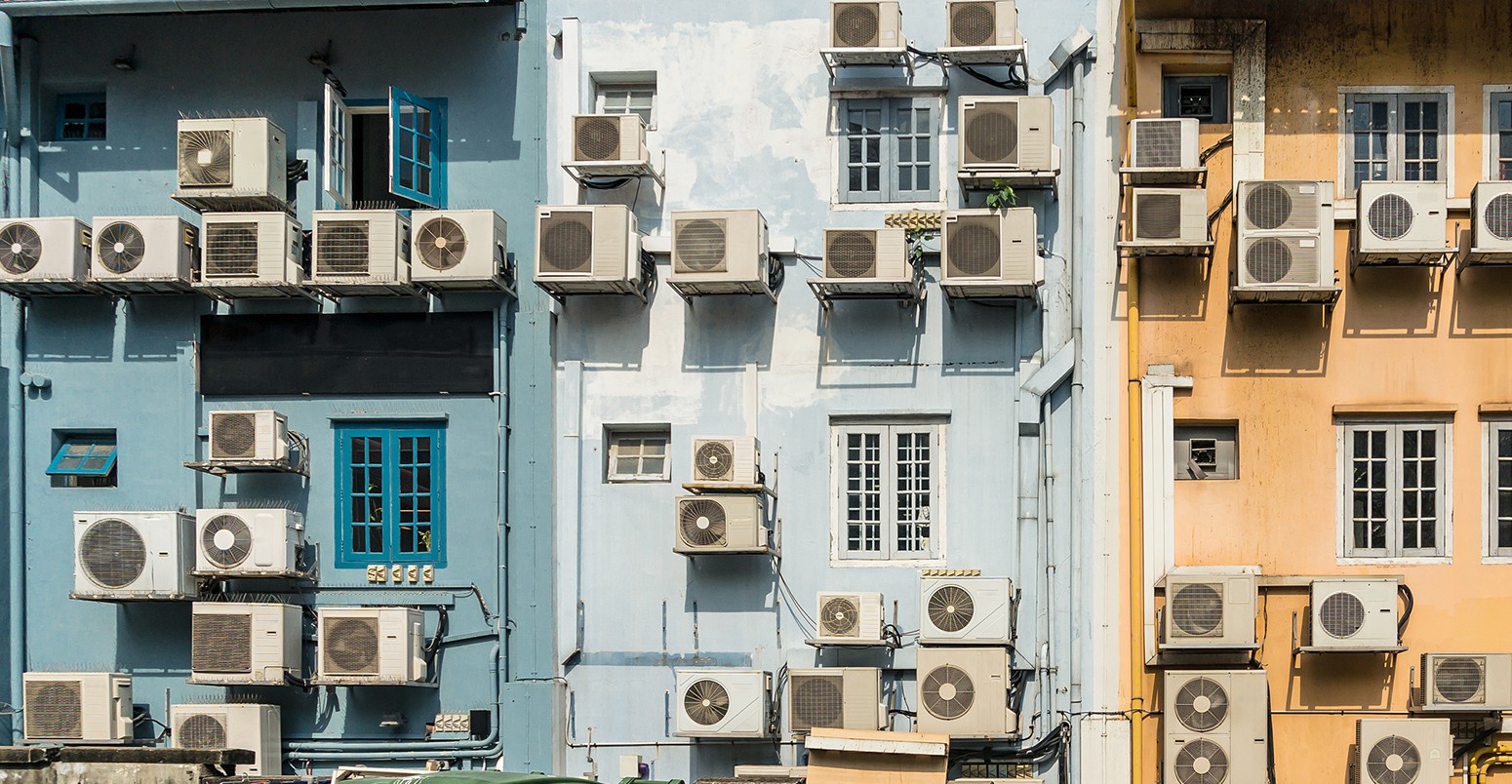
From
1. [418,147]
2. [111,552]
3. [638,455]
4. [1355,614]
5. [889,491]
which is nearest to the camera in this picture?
[1355,614]

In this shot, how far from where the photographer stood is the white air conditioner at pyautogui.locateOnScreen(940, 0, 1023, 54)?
53.2ft

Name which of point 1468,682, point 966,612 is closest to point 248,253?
point 966,612

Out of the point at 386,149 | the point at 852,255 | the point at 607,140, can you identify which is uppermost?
the point at 386,149

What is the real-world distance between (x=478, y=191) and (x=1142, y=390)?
6866 millimetres

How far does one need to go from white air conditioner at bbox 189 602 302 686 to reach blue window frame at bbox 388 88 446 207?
4269 millimetres

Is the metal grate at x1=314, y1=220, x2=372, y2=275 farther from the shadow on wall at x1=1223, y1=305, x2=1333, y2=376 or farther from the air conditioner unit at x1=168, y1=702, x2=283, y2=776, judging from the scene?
the shadow on wall at x1=1223, y1=305, x2=1333, y2=376

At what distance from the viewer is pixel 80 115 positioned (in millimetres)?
18156

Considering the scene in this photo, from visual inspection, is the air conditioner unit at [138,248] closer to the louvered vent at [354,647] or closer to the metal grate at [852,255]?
the louvered vent at [354,647]

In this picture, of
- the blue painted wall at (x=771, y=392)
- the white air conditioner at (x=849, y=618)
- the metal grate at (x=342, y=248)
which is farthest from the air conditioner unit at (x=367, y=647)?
the white air conditioner at (x=849, y=618)

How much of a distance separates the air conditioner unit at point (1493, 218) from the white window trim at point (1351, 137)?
2.76ft

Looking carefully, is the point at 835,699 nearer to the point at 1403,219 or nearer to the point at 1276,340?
the point at 1276,340

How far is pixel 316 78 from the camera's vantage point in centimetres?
1770

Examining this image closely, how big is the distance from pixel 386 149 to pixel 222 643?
17.2 ft

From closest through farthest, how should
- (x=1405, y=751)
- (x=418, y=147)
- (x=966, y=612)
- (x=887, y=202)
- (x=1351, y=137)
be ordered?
(x=1405, y=751)
(x=966, y=612)
(x=1351, y=137)
(x=887, y=202)
(x=418, y=147)
